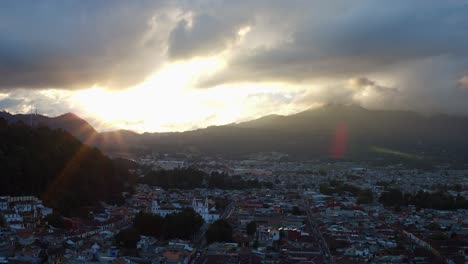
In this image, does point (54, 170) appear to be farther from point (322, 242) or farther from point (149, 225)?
point (322, 242)

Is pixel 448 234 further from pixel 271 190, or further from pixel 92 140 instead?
pixel 92 140

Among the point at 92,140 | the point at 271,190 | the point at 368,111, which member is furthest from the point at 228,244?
the point at 368,111

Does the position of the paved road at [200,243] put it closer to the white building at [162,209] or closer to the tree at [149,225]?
the tree at [149,225]

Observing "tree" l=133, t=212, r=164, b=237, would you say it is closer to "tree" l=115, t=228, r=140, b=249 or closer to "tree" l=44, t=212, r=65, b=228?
"tree" l=115, t=228, r=140, b=249

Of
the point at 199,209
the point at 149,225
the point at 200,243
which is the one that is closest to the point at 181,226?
the point at 200,243

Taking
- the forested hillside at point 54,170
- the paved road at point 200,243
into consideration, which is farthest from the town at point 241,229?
the forested hillside at point 54,170
